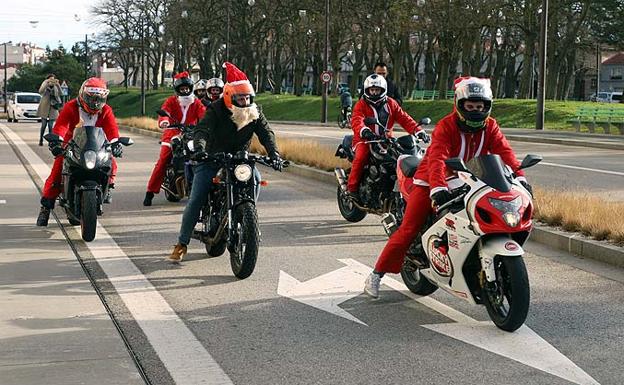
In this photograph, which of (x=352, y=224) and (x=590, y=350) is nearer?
(x=590, y=350)

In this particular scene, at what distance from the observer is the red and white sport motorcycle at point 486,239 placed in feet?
20.5

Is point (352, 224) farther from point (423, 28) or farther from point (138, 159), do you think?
point (423, 28)

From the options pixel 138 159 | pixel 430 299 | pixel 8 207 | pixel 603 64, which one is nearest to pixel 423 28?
pixel 138 159

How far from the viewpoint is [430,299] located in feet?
24.8

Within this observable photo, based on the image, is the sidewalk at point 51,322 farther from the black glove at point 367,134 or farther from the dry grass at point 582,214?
the dry grass at point 582,214

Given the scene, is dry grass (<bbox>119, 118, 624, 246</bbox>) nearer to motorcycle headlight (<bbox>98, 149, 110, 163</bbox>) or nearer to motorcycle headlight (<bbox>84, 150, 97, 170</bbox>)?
motorcycle headlight (<bbox>98, 149, 110, 163</bbox>)

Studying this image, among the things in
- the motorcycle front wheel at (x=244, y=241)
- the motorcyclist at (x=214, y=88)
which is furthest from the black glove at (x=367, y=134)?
the motorcycle front wheel at (x=244, y=241)

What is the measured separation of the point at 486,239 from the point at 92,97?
5.81 metres

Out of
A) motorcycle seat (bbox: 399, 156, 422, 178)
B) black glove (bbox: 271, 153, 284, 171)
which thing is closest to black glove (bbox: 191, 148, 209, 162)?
black glove (bbox: 271, 153, 284, 171)

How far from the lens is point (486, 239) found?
6.40m

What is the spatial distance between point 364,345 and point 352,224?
18.6 ft

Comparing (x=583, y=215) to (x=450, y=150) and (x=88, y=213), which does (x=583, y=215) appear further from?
(x=88, y=213)

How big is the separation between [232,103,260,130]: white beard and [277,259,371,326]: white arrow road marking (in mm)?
1351

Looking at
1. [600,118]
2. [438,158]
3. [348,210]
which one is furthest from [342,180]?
[600,118]
